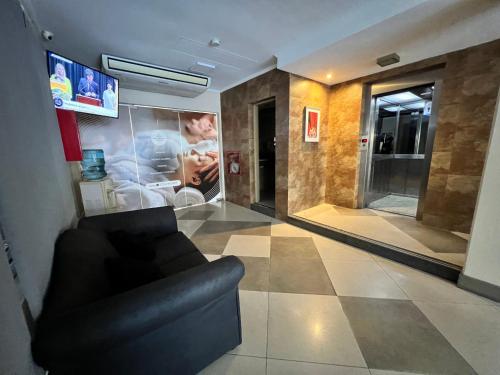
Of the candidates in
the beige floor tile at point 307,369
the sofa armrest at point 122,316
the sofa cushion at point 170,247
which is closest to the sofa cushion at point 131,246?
the sofa cushion at point 170,247

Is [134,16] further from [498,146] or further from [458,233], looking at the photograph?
[458,233]

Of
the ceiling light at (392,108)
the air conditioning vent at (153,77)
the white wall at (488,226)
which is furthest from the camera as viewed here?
the ceiling light at (392,108)

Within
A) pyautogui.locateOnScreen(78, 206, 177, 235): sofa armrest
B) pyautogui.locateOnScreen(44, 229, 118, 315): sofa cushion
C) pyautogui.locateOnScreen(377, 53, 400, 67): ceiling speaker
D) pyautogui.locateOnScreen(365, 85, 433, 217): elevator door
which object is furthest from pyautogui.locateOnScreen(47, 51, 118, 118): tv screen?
pyautogui.locateOnScreen(365, 85, 433, 217): elevator door

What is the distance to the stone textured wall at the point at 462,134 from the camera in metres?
2.25

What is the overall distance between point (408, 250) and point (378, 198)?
2451 millimetres

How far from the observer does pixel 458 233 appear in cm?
256

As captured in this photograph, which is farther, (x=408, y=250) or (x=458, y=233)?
(x=458, y=233)

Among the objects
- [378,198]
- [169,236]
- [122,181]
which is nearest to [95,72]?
[122,181]

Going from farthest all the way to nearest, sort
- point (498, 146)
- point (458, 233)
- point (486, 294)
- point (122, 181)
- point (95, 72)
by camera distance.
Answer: point (122, 181) → point (458, 233) → point (95, 72) → point (486, 294) → point (498, 146)

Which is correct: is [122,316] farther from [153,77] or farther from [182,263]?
[153,77]

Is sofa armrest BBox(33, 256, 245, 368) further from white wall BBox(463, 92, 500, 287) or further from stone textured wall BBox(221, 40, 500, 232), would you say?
stone textured wall BBox(221, 40, 500, 232)

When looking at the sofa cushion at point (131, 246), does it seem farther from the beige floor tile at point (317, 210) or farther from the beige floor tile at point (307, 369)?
the beige floor tile at point (317, 210)

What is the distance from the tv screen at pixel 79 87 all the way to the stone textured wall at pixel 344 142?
360cm

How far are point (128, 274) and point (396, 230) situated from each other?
315 centimetres
